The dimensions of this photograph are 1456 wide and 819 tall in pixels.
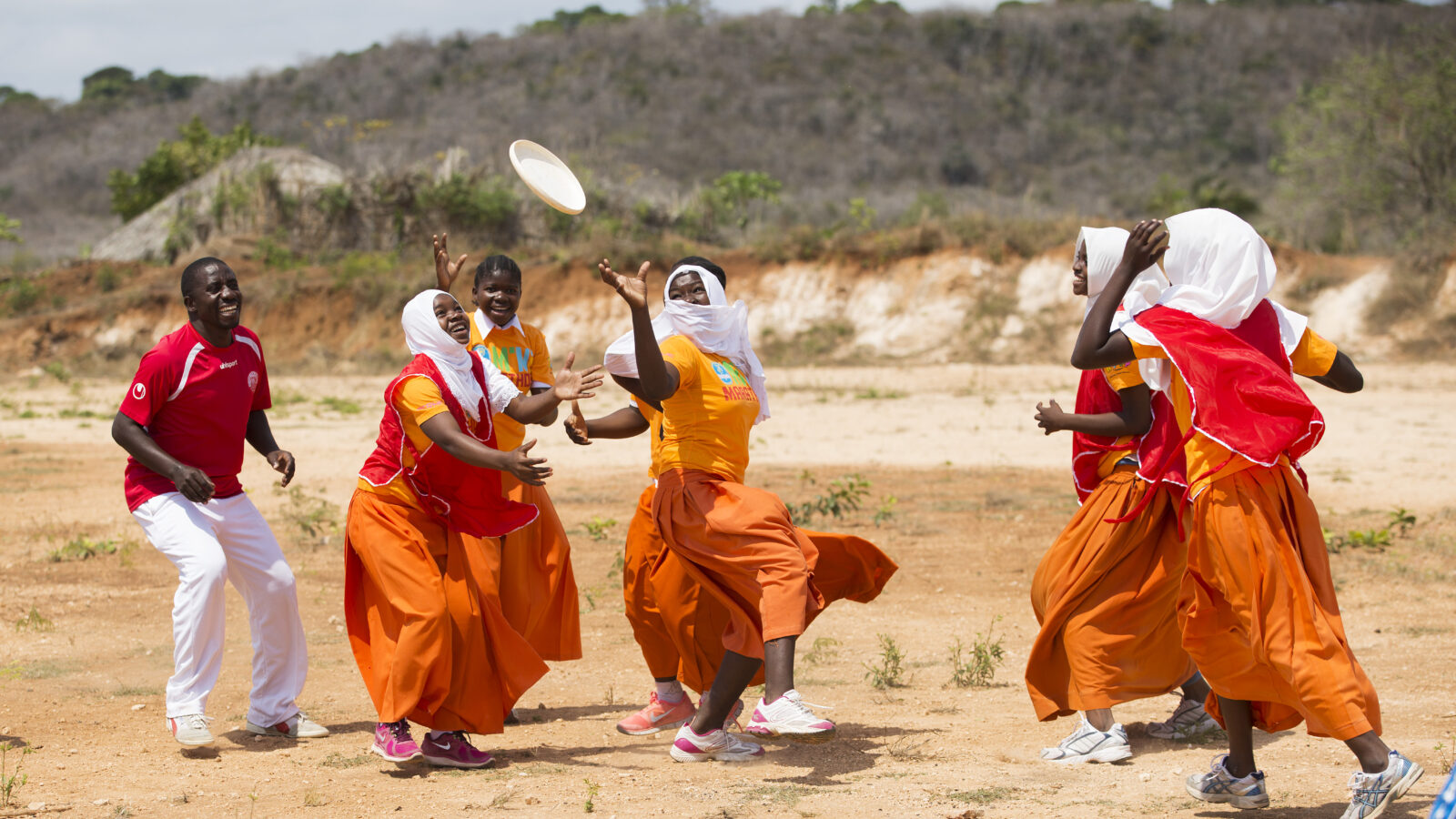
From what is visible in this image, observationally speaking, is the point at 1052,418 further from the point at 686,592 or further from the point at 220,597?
the point at 220,597

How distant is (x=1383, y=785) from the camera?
3660 mm

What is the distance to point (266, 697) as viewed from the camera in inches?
214

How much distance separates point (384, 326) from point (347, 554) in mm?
24749

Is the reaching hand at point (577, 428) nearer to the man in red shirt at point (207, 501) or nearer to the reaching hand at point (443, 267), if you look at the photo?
the reaching hand at point (443, 267)

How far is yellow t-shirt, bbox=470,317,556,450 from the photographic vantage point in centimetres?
616

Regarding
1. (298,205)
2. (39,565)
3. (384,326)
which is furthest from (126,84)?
(39,565)

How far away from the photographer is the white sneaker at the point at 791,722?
14.3 feet

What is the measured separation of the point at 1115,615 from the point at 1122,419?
724mm

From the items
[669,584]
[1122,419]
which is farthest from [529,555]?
[1122,419]

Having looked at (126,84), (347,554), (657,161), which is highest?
(126,84)

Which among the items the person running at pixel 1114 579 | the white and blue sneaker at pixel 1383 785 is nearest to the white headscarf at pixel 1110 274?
the person running at pixel 1114 579

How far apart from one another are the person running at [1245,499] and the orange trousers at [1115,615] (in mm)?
589

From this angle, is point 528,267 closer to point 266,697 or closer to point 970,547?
point 970,547

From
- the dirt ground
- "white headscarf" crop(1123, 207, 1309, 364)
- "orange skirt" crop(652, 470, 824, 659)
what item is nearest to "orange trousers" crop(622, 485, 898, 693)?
"orange skirt" crop(652, 470, 824, 659)
